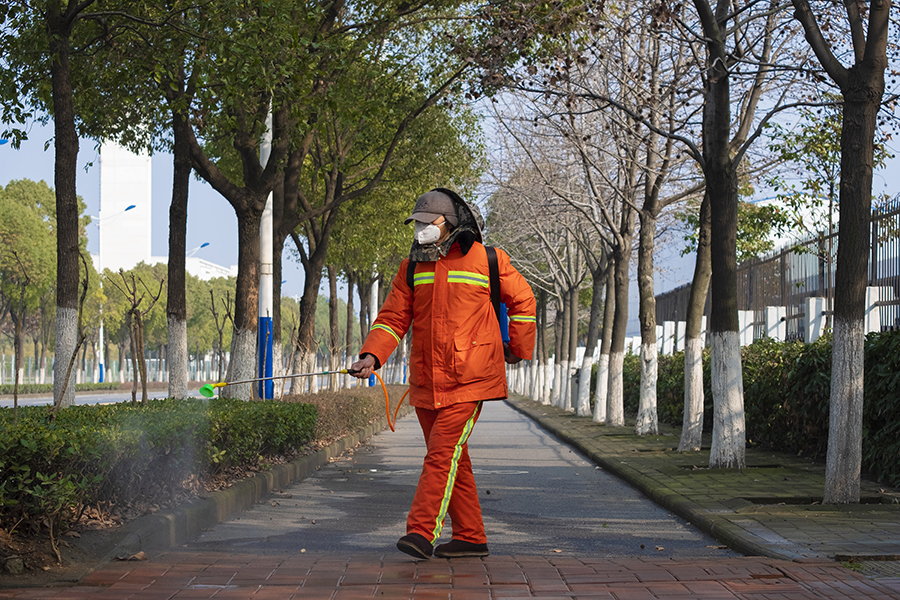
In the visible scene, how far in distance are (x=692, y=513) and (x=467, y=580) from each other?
10.3ft

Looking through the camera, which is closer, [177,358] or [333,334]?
[177,358]

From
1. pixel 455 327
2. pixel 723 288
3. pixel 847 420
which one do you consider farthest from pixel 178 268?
pixel 847 420

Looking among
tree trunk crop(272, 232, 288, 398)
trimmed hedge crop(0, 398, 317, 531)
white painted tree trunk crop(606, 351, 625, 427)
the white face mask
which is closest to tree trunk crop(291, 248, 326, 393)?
tree trunk crop(272, 232, 288, 398)


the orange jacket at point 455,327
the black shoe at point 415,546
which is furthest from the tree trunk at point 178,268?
the black shoe at point 415,546

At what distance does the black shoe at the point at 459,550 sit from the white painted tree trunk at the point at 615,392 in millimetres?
13977

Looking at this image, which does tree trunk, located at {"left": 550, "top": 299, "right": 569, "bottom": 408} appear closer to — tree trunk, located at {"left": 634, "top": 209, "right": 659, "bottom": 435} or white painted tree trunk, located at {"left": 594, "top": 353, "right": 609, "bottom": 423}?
white painted tree trunk, located at {"left": 594, "top": 353, "right": 609, "bottom": 423}

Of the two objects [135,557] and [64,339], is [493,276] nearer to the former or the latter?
[135,557]

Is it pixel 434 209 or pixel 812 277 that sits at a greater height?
pixel 812 277

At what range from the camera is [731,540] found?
6496mm

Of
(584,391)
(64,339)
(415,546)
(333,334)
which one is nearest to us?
(415,546)

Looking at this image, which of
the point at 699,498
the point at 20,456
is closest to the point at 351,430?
the point at 699,498

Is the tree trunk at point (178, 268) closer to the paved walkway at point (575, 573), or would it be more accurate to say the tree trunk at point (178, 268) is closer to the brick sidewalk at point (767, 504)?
the brick sidewalk at point (767, 504)

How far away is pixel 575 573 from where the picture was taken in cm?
535

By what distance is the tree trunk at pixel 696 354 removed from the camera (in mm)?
12992
